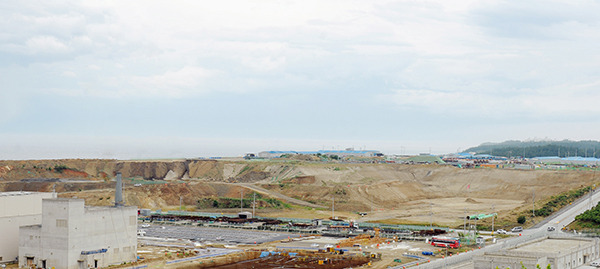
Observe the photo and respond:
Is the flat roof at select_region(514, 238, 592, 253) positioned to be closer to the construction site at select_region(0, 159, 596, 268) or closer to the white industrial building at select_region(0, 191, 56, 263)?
the construction site at select_region(0, 159, 596, 268)

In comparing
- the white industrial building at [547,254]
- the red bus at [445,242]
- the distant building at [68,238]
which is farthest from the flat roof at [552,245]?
the distant building at [68,238]

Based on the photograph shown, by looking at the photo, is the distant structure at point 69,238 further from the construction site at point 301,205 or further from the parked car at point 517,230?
the parked car at point 517,230

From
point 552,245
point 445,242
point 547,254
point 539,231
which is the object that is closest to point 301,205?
point 539,231

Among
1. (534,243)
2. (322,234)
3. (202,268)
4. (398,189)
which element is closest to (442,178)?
(398,189)

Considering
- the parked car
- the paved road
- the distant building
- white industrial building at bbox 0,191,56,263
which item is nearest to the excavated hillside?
Answer: the paved road

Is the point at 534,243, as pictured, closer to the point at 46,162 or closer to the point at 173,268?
the point at 173,268
